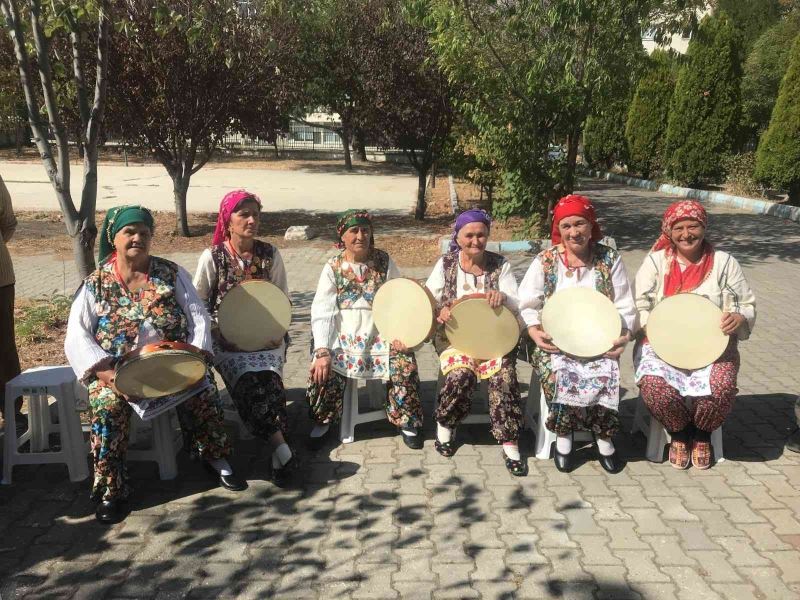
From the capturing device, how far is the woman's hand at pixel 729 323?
3830 millimetres

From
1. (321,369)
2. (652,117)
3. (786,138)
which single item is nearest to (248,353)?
(321,369)

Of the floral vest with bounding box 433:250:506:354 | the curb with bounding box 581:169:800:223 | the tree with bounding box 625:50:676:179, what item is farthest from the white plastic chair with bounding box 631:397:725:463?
the tree with bounding box 625:50:676:179

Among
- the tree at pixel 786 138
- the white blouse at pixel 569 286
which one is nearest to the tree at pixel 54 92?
the white blouse at pixel 569 286

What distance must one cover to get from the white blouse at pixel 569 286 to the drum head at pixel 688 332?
0.17 metres

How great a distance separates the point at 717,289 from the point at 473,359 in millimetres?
1407

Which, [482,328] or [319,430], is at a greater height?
[482,328]

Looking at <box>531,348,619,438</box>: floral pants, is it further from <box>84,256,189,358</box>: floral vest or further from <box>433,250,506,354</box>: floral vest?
<box>84,256,189,358</box>: floral vest

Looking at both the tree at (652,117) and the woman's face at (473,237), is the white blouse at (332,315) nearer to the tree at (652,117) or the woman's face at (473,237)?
the woman's face at (473,237)

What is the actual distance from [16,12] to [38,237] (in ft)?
28.0

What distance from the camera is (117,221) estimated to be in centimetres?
361

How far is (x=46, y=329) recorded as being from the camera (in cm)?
671

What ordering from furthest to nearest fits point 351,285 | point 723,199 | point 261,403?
1. point 723,199
2. point 351,285
3. point 261,403

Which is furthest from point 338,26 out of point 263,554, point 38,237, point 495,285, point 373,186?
point 263,554

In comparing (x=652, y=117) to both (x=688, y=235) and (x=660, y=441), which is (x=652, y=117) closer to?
(x=688, y=235)
